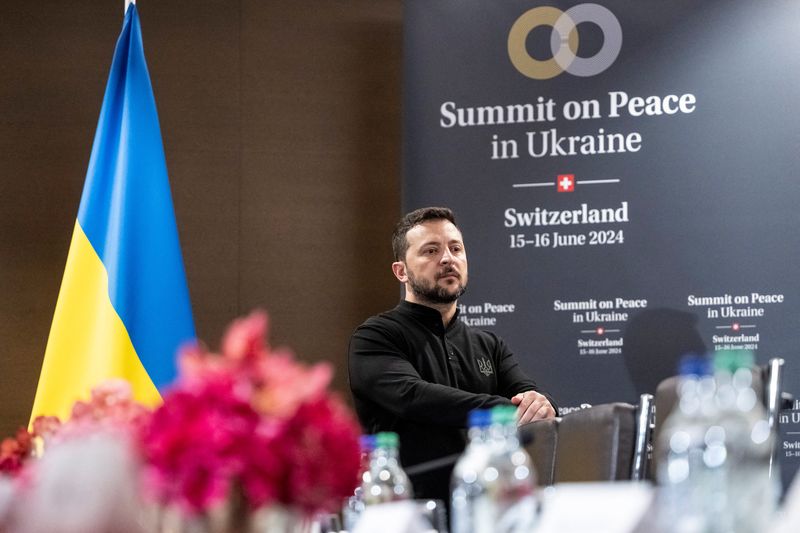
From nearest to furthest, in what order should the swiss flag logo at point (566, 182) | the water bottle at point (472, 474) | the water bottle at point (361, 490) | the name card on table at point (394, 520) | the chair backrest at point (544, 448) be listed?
the name card on table at point (394, 520) < the water bottle at point (472, 474) < the water bottle at point (361, 490) < the chair backrest at point (544, 448) < the swiss flag logo at point (566, 182)

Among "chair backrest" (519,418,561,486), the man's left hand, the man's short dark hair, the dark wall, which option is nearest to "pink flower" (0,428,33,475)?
"chair backrest" (519,418,561,486)

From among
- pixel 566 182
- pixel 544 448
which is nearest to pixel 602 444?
pixel 544 448

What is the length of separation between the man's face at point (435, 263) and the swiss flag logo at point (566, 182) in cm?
58

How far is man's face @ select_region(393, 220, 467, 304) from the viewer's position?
171 inches

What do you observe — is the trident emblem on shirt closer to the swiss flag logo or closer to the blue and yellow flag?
the swiss flag logo

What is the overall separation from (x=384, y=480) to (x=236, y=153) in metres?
3.46

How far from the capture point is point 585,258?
4762 millimetres

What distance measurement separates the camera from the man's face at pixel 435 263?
435 centimetres

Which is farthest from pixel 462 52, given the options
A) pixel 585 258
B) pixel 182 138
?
pixel 182 138

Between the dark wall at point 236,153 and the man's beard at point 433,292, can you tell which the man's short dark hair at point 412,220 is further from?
the dark wall at point 236,153

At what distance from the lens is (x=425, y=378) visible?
14.0ft

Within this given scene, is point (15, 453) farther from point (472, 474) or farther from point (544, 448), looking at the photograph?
point (544, 448)

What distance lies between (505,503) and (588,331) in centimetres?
325

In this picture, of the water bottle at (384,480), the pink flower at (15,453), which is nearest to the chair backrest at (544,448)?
the water bottle at (384,480)
